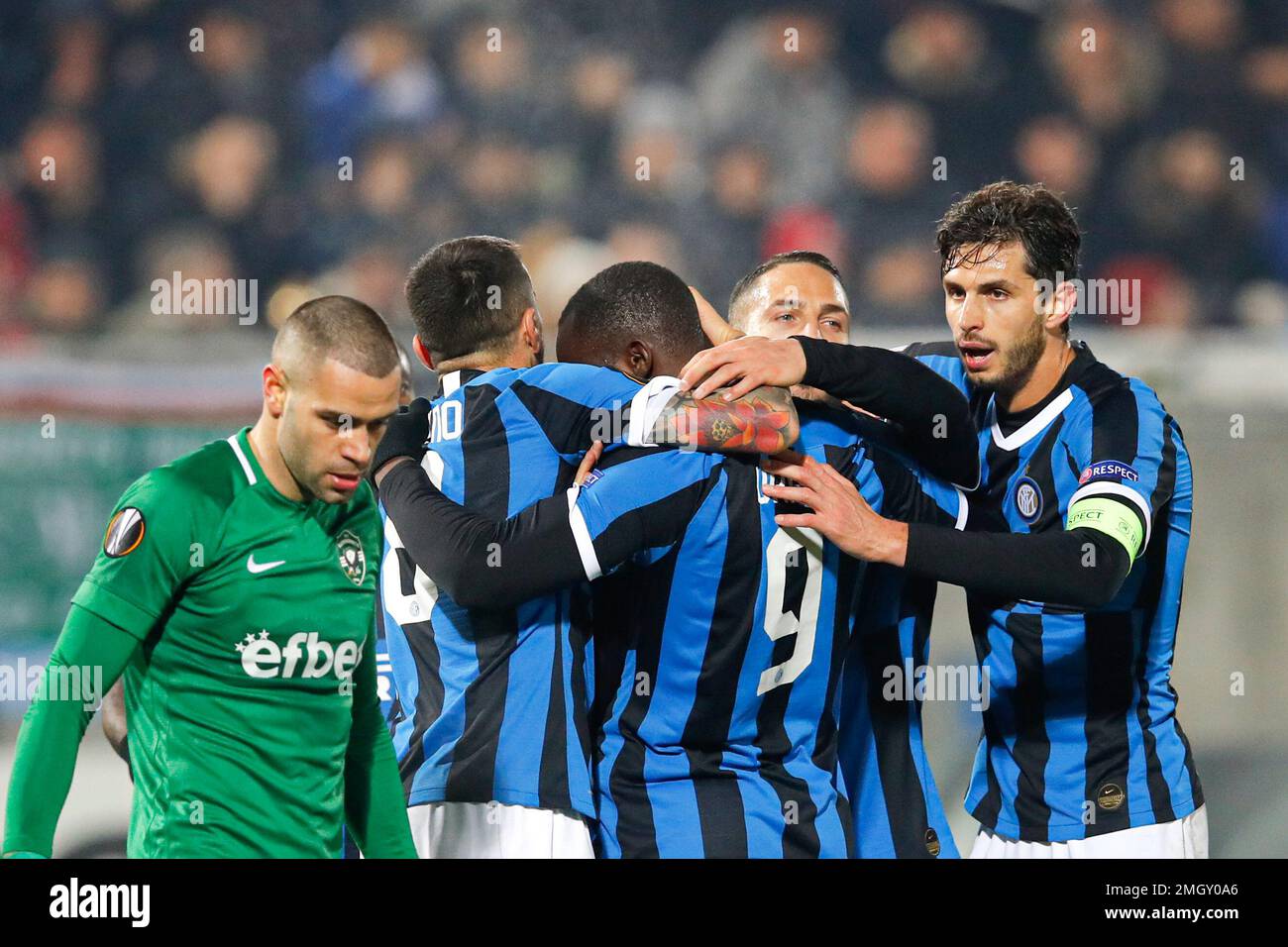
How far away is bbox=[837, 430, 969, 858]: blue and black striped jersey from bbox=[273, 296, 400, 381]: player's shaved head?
112 centimetres

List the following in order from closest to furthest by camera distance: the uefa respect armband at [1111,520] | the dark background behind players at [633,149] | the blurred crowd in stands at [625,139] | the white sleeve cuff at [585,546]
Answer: the white sleeve cuff at [585,546], the uefa respect armband at [1111,520], the dark background behind players at [633,149], the blurred crowd in stands at [625,139]

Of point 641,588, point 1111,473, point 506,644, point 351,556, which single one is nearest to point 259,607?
point 351,556

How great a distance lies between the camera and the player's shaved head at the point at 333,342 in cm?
222

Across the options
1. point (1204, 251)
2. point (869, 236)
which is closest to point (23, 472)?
point (869, 236)

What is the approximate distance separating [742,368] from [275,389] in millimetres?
791

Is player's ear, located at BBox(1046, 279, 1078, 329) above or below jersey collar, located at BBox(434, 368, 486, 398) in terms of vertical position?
above

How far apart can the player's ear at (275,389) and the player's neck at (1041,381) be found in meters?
1.51

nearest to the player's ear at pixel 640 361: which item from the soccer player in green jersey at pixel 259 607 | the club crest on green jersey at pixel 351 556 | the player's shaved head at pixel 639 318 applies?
the player's shaved head at pixel 639 318

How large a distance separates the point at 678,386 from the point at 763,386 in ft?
0.51

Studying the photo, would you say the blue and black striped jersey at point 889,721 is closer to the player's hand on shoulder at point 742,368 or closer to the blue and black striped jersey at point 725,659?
the blue and black striped jersey at point 725,659

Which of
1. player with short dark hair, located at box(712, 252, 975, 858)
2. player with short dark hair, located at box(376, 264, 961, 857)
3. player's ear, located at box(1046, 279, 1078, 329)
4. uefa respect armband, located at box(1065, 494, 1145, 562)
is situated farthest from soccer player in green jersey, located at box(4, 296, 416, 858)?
player's ear, located at box(1046, 279, 1078, 329)

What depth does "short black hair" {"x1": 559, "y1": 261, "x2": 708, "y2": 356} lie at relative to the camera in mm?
2596

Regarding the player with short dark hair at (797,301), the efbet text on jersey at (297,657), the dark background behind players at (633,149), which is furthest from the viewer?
the dark background behind players at (633,149)

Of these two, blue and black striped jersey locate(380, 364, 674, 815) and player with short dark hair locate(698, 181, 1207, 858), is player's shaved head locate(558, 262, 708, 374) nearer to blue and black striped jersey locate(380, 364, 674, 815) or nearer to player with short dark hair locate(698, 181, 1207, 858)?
blue and black striped jersey locate(380, 364, 674, 815)
